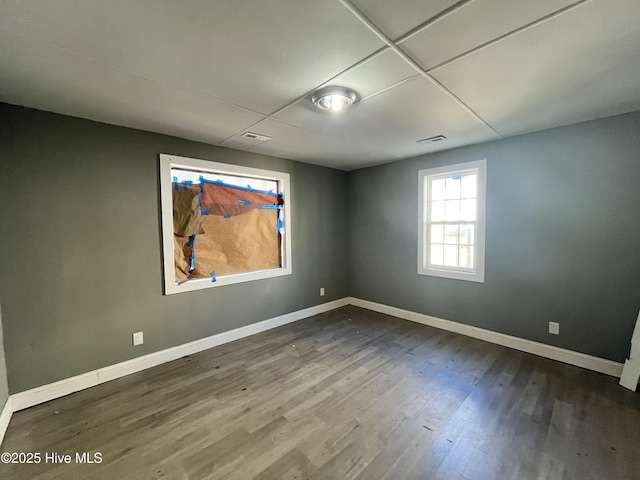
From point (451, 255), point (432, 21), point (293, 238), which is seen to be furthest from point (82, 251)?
point (451, 255)

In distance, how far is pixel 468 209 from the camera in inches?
135

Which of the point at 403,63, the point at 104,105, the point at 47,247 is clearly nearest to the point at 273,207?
the point at 104,105

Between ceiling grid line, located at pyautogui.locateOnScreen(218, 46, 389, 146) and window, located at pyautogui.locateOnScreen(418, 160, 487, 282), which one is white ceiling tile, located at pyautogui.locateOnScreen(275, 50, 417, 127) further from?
window, located at pyautogui.locateOnScreen(418, 160, 487, 282)

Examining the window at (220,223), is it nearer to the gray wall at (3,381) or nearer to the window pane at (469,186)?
the gray wall at (3,381)

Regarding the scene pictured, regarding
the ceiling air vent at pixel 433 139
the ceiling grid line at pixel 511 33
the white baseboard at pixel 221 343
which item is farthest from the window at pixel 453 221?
the ceiling grid line at pixel 511 33

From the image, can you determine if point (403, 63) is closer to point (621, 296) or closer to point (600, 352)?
point (621, 296)

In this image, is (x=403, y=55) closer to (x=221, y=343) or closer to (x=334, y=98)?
(x=334, y=98)

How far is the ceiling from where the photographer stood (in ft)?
3.84

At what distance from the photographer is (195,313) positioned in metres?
3.00

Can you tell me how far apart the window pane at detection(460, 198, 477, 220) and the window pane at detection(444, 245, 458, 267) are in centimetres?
43

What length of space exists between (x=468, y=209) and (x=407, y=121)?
1676 millimetres

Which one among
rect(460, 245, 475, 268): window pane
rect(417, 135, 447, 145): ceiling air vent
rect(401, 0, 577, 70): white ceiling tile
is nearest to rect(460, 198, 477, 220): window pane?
rect(460, 245, 475, 268): window pane

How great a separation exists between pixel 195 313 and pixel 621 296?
4306mm

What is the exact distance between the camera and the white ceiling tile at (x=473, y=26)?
114cm
